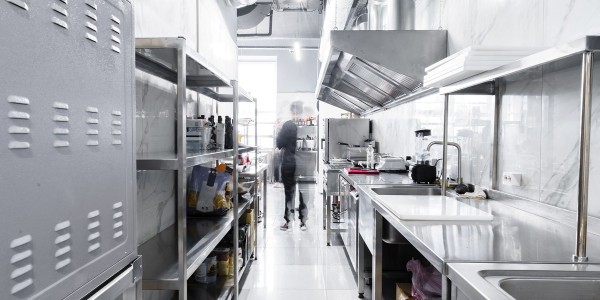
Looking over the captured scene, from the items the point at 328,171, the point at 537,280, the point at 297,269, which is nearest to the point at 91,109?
the point at 537,280

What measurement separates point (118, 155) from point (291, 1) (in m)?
5.69

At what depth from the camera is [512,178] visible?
198 cm

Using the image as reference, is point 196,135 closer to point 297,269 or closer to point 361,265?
A: point 361,265

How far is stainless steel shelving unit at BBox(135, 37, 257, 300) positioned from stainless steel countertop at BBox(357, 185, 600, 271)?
949 millimetres

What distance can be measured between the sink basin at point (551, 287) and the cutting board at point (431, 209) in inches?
24.7

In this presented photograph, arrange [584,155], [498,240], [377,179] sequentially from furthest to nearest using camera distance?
[377,179] < [498,240] < [584,155]

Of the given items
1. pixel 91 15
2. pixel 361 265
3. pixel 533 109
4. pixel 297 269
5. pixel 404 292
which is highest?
pixel 91 15

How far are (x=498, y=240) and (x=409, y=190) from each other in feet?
4.17

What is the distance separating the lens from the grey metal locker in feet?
1.93

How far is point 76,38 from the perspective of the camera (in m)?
0.74

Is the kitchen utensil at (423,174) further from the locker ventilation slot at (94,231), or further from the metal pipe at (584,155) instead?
the locker ventilation slot at (94,231)

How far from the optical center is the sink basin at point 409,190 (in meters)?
2.54

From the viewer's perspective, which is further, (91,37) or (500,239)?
(500,239)

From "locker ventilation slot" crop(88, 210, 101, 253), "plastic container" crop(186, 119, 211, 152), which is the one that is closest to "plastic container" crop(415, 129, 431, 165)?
"plastic container" crop(186, 119, 211, 152)
